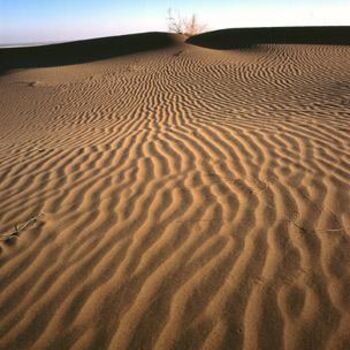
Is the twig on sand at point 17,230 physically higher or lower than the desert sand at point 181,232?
higher

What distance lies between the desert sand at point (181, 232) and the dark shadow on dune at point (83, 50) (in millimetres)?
14645

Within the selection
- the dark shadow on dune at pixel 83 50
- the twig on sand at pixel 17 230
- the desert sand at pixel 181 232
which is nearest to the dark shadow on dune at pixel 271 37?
the dark shadow on dune at pixel 83 50

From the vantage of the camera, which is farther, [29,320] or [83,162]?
[83,162]

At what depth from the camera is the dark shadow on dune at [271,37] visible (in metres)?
17.6

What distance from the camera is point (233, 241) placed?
8.48ft

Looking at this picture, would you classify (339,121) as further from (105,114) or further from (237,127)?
(105,114)

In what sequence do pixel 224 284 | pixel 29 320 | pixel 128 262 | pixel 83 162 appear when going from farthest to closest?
1. pixel 83 162
2. pixel 128 262
3. pixel 224 284
4. pixel 29 320

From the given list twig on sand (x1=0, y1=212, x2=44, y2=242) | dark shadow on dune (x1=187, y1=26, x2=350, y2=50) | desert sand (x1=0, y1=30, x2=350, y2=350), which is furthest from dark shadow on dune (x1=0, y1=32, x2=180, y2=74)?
twig on sand (x1=0, y1=212, x2=44, y2=242)

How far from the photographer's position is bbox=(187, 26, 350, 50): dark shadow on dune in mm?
17578

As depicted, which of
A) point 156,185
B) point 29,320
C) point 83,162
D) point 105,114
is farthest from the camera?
point 105,114

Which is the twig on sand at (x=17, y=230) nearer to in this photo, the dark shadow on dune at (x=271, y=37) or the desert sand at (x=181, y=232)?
the desert sand at (x=181, y=232)

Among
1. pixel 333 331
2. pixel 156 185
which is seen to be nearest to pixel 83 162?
pixel 156 185

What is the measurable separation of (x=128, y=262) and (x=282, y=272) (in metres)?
1.12

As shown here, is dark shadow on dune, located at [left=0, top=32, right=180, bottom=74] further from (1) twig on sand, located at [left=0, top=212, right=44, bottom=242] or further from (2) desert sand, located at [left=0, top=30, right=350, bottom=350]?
(1) twig on sand, located at [left=0, top=212, right=44, bottom=242]
